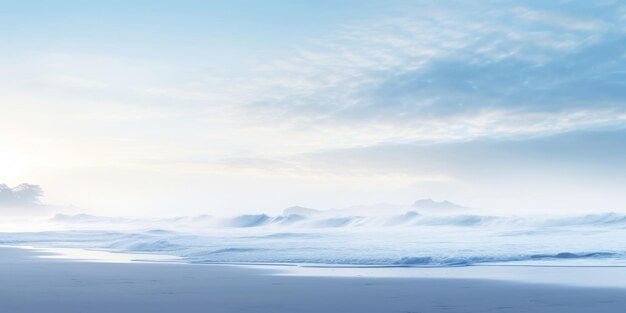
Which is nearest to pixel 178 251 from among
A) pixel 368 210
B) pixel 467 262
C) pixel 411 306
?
pixel 467 262

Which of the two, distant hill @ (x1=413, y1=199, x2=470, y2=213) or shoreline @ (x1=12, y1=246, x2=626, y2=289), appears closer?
shoreline @ (x1=12, y1=246, x2=626, y2=289)

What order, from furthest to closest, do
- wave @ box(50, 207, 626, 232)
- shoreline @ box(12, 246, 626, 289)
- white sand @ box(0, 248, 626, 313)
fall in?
wave @ box(50, 207, 626, 232) → shoreline @ box(12, 246, 626, 289) → white sand @ box(0, 248, 626, 313)

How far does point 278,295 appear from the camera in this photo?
35.2 ft

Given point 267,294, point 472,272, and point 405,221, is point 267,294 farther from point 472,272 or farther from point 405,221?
point 405,221

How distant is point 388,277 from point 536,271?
355 cm

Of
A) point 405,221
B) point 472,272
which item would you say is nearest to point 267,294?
point 472,272

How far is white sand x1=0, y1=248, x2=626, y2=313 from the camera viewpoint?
9.35 metres

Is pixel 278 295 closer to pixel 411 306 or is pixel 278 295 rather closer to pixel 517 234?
pixel 411 306

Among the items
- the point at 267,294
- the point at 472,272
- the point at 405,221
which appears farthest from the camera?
the point at 405,221

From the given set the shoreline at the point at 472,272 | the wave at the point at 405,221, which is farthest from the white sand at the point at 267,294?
the wave at the point at 405,221

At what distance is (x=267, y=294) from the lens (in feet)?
35.7

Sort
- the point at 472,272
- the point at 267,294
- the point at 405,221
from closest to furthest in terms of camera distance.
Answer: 1. the point at 267,294
2. the point at 472,272
3. the point at 405,221

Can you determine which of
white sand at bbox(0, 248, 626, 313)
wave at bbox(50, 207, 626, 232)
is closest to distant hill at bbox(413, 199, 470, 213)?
wave at bbox(50, 207, 626, 232)

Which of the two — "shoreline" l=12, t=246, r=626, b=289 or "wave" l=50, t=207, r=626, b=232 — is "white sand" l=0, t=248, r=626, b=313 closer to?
"shoreline" l=12, t=246, r=626, b=289
